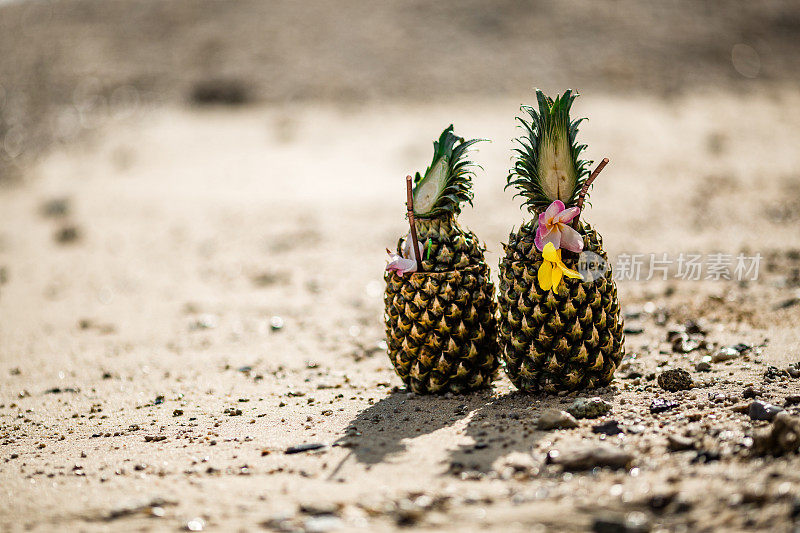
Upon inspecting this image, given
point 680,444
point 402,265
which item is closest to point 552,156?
point 402,265

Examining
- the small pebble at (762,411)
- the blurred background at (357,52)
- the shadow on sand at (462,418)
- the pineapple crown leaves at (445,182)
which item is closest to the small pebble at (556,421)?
the shadow on sand at (462,418)

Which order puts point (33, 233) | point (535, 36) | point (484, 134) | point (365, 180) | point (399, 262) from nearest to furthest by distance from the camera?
point (399, 262) < point (33, 233) < point (365, 180) < point (484, 134) < point (535, 36)

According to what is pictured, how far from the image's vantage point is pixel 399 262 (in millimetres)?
4535

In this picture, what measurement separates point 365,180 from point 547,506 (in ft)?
39.5

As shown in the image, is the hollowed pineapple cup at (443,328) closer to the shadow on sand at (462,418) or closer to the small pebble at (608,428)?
the shadow on sand at (462,418)

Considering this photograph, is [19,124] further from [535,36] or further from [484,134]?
[535,36]

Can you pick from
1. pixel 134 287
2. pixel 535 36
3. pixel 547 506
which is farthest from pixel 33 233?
pixel 535 36

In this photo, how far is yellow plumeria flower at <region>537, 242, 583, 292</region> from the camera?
4.25 metres

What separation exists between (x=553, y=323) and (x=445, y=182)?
111 centimetres

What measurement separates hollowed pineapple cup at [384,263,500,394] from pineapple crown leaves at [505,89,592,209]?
68 centimetres

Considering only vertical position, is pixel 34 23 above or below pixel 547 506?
above

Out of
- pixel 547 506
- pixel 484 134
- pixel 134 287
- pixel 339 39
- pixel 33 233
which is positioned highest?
pixel 339 39

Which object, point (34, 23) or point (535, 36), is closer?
point (535, 36)

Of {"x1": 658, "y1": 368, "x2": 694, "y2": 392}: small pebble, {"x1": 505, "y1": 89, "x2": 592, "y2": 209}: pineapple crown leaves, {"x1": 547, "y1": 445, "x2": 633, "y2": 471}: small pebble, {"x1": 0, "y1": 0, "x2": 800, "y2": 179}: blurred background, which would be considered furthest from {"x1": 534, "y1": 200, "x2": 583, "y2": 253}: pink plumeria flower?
{"x1": 0, "y1": 0, "x2": 800, "y2": 179}: blurred background
